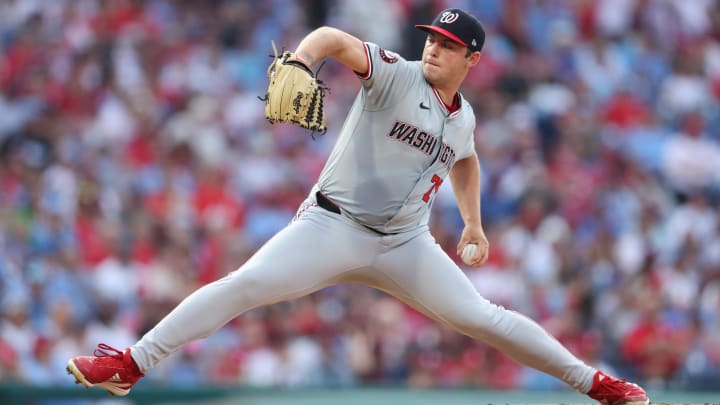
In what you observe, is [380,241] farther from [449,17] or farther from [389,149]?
[449,17]

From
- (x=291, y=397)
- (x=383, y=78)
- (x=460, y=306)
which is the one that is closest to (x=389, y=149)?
(x=383, y=78)

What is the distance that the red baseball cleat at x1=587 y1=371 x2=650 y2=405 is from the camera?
17.8 ft

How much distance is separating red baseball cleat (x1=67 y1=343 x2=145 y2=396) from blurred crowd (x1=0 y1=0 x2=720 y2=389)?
3895 mm

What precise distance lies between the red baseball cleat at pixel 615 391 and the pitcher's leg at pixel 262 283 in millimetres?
1346

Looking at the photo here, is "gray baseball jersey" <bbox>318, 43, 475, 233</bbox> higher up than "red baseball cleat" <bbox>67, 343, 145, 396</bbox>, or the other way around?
"gray baseball jersey" <bbox>318, 43, 475, 233</bbox>

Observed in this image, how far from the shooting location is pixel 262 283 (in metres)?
4.96

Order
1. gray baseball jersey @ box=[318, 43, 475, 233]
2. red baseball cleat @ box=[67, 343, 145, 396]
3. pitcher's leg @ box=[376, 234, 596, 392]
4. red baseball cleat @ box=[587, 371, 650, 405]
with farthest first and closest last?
red baseball cleat @ box=[587, 371, 650, 405], pitcher's leg @ box=[376, 234, 596, 392], gray baseball jersey @ box=[318, 43, 475, 233], red baseball cleat @ box=[67, 343, 145, 396]

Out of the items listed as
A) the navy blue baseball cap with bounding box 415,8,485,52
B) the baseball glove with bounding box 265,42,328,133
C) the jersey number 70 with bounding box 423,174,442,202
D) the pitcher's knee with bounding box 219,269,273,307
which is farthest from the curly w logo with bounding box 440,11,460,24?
the pitcher's knee with bounding box 219,269,273,307

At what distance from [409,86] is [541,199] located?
5914 millimetres

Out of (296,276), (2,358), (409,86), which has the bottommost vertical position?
(2,358)

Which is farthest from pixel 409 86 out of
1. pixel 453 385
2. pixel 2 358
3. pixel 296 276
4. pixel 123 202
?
pixel 123 202

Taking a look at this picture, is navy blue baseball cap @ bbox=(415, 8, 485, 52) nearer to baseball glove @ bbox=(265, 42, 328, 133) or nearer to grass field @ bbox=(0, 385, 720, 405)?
baseball glove @ bbox=(265, 42, 328, 133)

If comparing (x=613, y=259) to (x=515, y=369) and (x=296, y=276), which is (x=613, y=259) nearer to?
(x=515, y=369)

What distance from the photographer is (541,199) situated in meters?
10.8
